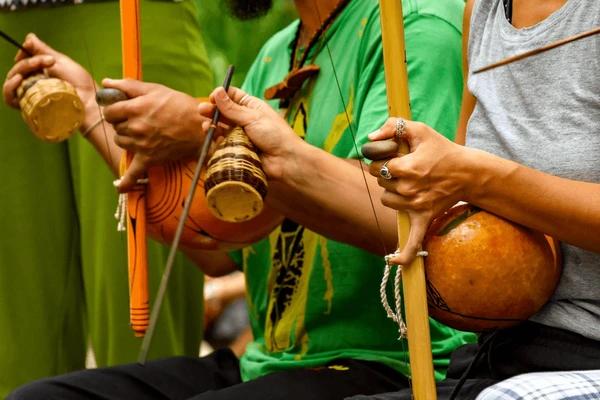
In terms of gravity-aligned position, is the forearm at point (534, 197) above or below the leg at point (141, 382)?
above

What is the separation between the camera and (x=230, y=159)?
140 centimetres

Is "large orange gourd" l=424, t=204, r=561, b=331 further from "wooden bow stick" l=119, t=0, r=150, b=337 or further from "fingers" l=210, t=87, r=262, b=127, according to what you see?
"wooden bow stick" l=119, t=0, r=150, b=337

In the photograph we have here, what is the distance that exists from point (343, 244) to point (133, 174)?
13.4 inches

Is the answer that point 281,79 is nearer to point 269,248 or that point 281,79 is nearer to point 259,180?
point 269,248

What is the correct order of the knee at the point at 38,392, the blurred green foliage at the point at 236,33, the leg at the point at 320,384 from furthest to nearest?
the blurred green foliage at the point at 236,33 < the knee at the point at 38,392 < the leg at the point at 320,384

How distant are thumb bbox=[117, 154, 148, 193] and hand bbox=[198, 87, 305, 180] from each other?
0.19m

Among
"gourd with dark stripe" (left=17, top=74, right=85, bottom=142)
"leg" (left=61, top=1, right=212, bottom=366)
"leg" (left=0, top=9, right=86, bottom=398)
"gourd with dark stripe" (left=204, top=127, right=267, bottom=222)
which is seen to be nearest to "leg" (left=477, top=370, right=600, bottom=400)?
"gourd with dark stripe" (left=204, top=127, right=267, bottom=222)

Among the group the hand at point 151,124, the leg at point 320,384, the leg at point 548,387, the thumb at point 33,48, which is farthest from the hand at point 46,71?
the leg at point 548,387

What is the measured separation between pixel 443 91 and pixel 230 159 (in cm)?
46

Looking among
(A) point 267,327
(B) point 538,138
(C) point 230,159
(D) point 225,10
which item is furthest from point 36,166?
(B) point 538,138

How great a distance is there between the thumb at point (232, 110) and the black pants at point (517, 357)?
Result: 1.29ft

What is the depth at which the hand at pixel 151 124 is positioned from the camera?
1682 millimetres

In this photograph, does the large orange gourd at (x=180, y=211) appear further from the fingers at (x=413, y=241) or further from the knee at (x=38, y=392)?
the fingers at (x=413, y=241)

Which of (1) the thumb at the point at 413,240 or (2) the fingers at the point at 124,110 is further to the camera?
(2) the fingers at the point at 124,110
